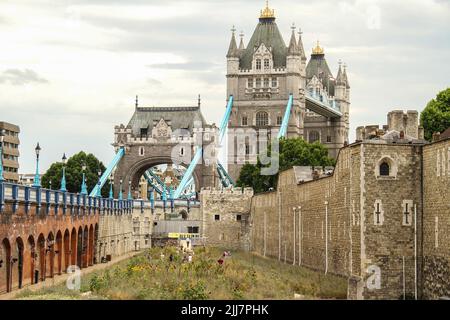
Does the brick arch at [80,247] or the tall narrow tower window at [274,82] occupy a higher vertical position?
the tall narrow tower window at [274,82]

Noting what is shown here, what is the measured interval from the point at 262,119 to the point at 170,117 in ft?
50.6

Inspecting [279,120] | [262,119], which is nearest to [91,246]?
[279,120]

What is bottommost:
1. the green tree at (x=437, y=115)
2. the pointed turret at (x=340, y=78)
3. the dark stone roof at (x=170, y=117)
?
the green tree at (x=437, y=115)

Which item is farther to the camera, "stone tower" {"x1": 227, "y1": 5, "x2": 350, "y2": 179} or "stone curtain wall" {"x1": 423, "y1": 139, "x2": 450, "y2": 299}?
"stone tower" {"x1": 227, "y1": 5, "x2": 350, "y2": 179}

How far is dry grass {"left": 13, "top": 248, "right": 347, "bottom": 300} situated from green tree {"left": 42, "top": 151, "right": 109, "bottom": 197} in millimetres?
91270

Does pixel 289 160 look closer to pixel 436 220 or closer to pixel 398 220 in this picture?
pixel 398 220

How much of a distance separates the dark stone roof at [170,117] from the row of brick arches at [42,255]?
7366 cm

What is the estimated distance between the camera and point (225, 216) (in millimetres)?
98688

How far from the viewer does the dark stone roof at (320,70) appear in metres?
194

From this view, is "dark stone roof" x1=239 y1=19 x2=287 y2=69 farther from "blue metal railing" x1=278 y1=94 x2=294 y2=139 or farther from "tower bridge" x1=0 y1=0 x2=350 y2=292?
"blue metal railing" x1=278 y1=94 x2=294 y2=139

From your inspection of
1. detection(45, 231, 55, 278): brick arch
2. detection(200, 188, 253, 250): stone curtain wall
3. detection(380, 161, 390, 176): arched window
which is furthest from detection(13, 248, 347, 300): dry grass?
detection(200, 188, 253, 250): stone curtain wall

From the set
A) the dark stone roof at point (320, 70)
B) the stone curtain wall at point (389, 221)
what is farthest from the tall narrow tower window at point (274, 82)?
the stone curtain wall at point (389, 221)

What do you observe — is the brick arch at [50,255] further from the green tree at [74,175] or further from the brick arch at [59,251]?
the green tree at [74,175]

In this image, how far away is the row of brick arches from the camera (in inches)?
1785
